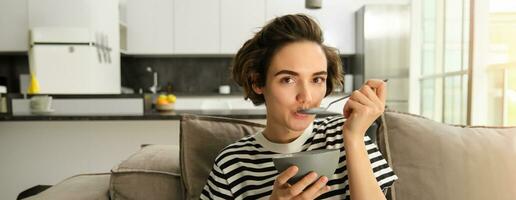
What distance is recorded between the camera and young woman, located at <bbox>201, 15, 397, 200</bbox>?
3.11ft

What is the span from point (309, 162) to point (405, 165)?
1.88 ft

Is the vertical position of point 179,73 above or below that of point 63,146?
above

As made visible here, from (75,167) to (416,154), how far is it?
2232 mm

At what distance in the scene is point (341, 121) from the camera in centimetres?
110

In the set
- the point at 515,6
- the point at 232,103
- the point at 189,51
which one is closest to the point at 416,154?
the point at 515,6

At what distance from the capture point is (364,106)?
2.91 feet

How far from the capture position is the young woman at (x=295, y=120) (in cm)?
95

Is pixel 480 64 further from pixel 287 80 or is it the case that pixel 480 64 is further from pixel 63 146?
pixel 63 146

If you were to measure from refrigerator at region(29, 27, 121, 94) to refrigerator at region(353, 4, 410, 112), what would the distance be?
2855mm

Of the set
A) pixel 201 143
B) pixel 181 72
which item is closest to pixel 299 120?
pixel 201 143

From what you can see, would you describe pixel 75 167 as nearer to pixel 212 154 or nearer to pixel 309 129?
pixel 212 154

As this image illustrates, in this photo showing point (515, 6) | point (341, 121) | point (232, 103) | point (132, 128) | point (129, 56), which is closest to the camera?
point (341, 121)

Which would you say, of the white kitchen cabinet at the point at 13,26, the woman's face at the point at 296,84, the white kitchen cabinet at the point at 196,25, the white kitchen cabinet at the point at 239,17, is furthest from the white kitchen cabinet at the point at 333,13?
the woman's face at the point at 296,84

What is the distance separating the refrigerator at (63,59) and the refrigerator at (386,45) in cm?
286
